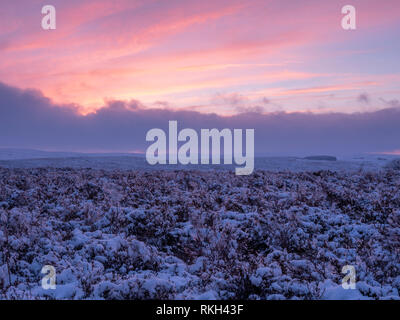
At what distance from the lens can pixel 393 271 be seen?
6.99m

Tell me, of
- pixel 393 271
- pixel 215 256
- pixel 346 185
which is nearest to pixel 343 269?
pixel 393 271

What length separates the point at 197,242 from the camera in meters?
8.90

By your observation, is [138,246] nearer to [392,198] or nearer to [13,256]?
[13,256]

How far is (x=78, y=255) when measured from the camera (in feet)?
25.6

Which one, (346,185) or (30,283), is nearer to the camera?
(30,283)

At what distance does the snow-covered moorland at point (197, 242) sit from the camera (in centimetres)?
634

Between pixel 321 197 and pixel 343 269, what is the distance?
6.05 meters

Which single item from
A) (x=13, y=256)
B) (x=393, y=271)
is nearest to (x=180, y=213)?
(x=13, y=256)

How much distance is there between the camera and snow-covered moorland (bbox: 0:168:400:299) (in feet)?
20.8

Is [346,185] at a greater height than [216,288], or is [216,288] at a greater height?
[346,185]

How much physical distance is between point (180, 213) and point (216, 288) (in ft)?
15.2

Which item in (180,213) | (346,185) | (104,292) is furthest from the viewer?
(346,185)

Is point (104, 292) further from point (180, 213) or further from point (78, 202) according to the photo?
point (78, 202)

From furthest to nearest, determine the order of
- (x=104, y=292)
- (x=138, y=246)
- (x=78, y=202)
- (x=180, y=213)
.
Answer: (x=78, y=202), (x=180, y=213), (x=138, y=246), (x=104, y=292)
